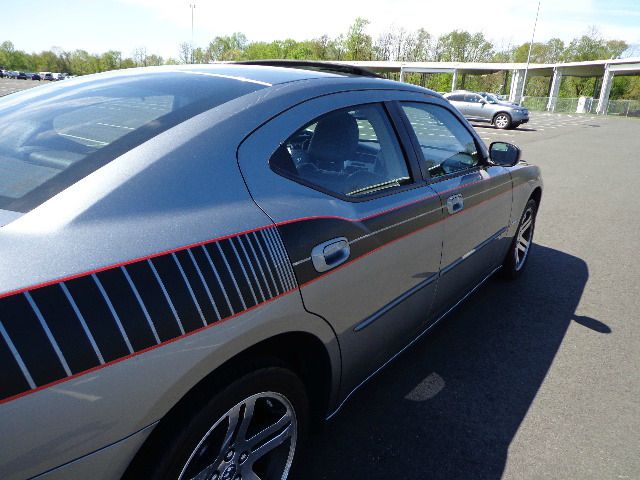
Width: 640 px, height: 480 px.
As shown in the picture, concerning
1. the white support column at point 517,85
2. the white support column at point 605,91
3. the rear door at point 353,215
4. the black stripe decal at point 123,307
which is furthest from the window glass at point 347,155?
the white support column at point 517,85

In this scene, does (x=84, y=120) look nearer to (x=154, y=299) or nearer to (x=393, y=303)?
(x=154, y=299)

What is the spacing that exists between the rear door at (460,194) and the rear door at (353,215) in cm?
15

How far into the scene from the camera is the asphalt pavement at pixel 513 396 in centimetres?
212

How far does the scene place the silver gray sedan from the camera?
1014 millimetres

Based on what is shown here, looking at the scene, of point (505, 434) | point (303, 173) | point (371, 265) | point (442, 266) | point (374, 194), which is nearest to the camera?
point (303, 173)

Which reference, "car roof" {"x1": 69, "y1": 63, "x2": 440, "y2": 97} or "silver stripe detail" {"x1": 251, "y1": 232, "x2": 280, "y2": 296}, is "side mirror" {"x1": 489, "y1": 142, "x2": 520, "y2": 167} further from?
"silver stripe detail" {"x1": 251, "y1": 232, "x2": 280, "y2": 296}

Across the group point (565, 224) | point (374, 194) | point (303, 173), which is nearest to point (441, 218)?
point (374, 194)

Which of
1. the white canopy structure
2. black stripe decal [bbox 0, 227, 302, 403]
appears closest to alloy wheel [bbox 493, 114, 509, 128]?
the white canopy structure

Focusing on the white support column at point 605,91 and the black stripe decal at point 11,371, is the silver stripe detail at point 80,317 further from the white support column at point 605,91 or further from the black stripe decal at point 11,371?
the white support column at point 605,91

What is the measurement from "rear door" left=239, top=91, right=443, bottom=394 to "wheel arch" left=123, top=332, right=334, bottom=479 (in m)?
0.11

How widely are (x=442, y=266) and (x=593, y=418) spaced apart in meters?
1.14

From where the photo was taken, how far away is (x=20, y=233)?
1.11 m

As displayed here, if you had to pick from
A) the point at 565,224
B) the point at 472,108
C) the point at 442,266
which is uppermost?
the point at 442,266

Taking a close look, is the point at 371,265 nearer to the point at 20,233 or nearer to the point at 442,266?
the point at 442,266
